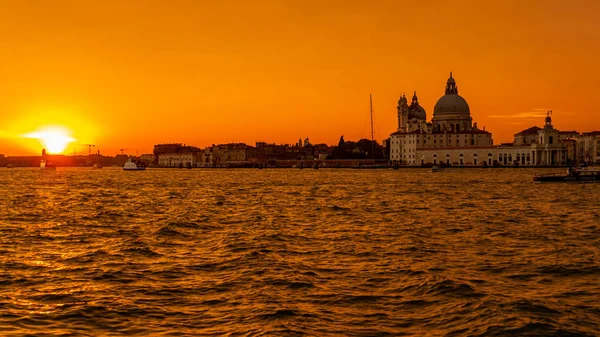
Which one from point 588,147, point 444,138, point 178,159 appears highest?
point 444,138

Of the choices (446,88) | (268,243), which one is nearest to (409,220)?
(268,243)

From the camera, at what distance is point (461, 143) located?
412ft

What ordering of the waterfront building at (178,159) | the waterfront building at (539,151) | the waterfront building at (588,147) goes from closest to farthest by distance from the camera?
the waterfront building at (539,151), the waterfront building at (588,147), the waterfront building at (178,159)

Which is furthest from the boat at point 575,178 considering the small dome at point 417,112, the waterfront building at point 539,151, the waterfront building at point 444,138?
the small dome at point 417,112

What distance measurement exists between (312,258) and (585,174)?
4190cm

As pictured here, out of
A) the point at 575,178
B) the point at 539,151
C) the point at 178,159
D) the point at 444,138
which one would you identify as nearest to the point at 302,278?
the point at 575,178

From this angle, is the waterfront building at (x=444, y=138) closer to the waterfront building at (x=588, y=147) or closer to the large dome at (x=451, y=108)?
the large dome at (x=451, y=108)

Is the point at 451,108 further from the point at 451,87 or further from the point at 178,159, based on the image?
the point at 178,159

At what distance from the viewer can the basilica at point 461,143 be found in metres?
114

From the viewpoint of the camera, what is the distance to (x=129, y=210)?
80.9ft

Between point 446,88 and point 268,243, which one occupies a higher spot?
point 446,88

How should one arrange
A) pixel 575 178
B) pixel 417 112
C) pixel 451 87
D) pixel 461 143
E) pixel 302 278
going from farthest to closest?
pixel 417 112
pixel 451 87
pixel 461 143
pixel 575 178
pixel 302 278

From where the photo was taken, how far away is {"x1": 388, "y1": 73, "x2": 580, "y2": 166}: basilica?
114125 mm

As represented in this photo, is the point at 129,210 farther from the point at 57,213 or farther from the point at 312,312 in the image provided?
the point at 312,312
